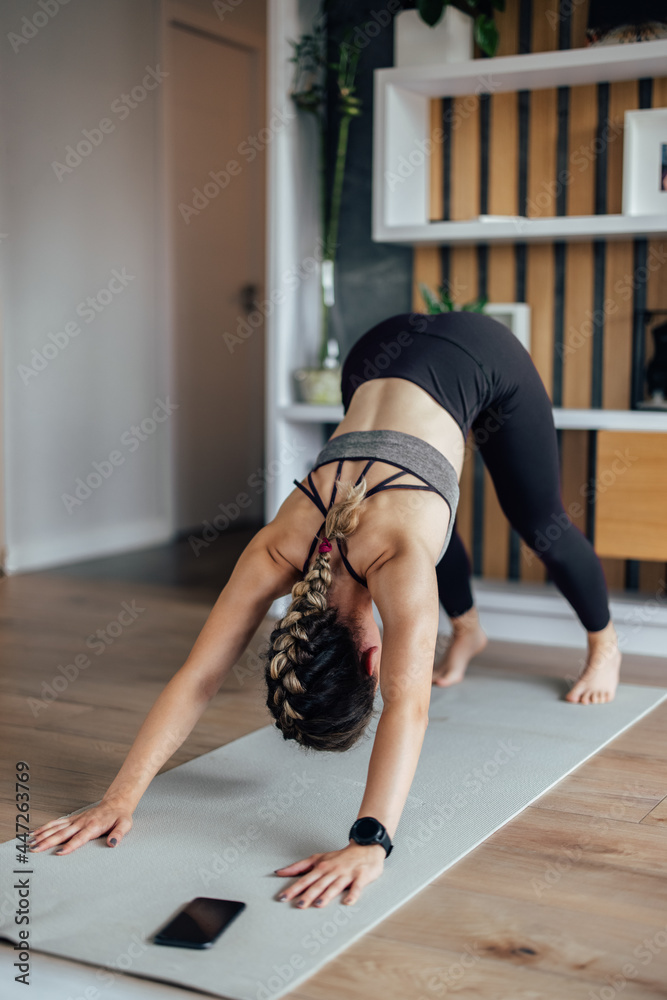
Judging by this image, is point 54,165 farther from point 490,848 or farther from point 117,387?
point 490,848

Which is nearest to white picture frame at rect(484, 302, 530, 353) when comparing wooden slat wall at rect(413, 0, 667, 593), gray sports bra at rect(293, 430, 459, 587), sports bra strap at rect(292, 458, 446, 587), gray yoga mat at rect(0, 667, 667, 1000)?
wooden slat wall at rect(413, 0, 667, 593)

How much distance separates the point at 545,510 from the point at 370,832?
1.11m

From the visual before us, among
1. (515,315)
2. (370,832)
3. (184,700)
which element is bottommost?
(370,832)

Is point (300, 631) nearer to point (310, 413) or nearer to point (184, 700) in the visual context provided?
point (184, 700)

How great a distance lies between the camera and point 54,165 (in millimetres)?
4512

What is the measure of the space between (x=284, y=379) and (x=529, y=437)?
1.40 metres

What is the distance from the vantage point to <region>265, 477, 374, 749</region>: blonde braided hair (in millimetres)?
1712

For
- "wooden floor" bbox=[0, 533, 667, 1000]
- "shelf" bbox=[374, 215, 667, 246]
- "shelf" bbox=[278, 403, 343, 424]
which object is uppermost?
"shelf" bbox=[374, 215, 667, 246]

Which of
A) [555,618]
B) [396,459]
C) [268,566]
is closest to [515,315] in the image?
[555,618]

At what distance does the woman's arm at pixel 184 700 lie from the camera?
181cm

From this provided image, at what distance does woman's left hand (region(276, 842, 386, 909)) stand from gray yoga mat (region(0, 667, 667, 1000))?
0.07 feet

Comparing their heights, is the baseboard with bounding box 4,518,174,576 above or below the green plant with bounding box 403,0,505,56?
below

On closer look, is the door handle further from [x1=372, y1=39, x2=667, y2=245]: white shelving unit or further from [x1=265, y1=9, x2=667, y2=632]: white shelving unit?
[x1=372, y1=39, x2=667, y2=245]: white shelving unit

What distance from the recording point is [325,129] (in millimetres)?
3895
